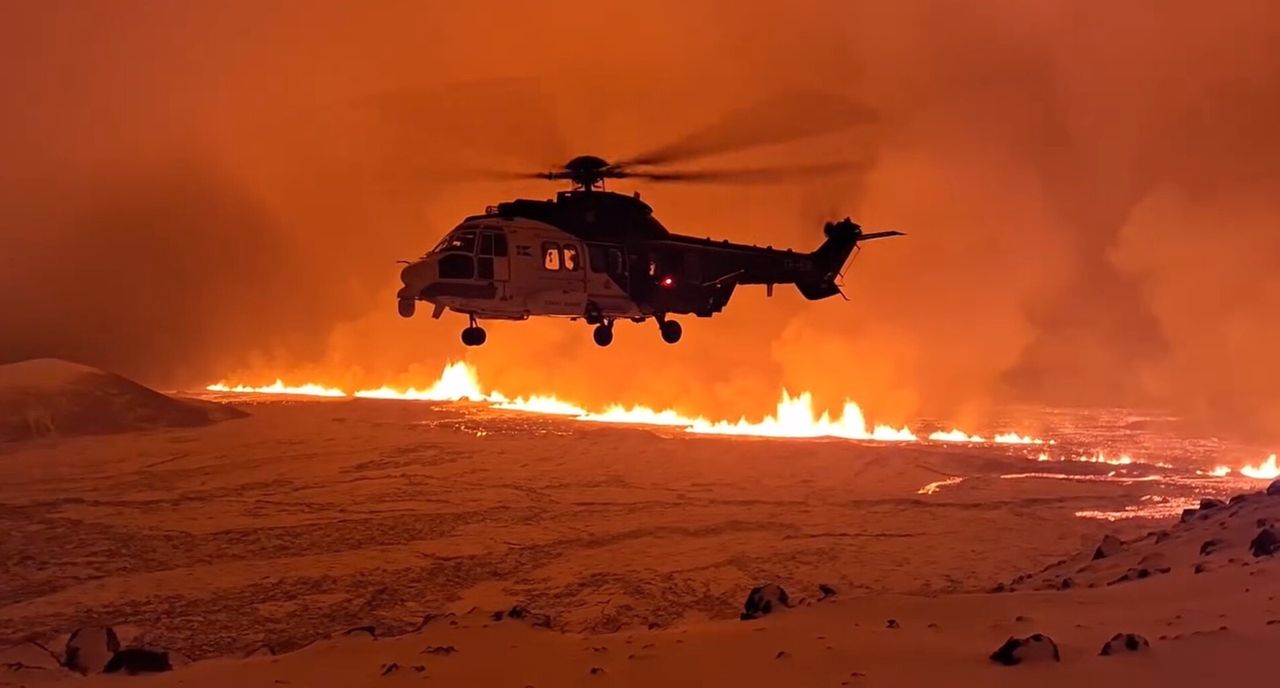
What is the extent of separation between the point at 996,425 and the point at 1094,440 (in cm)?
1538

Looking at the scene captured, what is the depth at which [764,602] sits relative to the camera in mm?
10133

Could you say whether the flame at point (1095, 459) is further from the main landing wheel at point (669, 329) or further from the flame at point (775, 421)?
the main landing wheel at point (669, 329)

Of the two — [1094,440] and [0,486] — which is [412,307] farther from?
[1094,440]

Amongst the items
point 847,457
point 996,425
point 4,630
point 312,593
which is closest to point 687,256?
point 312,593

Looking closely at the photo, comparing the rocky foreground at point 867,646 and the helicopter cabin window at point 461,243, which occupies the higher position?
the helicopter cabin window at point 461,243

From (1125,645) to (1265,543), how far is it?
5.35m

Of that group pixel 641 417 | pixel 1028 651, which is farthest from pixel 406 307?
pixel 641 417

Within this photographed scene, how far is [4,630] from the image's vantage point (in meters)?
13.2

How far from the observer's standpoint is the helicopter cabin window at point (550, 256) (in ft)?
43.4

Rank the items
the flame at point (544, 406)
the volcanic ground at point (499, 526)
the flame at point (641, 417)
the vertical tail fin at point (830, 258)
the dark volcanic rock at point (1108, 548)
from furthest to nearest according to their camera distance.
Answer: the flame at point (544, 406), the flame at point (641, 417), the vertical tail fin at point (830, 258), the volcanic ground at point (499, 526), the dark volcanic rock at point (1108, 548)

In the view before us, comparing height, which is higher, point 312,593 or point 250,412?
point 250,412

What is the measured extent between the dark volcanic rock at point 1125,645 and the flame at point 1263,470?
33243 mm

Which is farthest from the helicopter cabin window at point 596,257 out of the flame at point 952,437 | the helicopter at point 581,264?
the flame at point 952,437

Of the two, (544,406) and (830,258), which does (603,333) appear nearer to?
(830,258)
